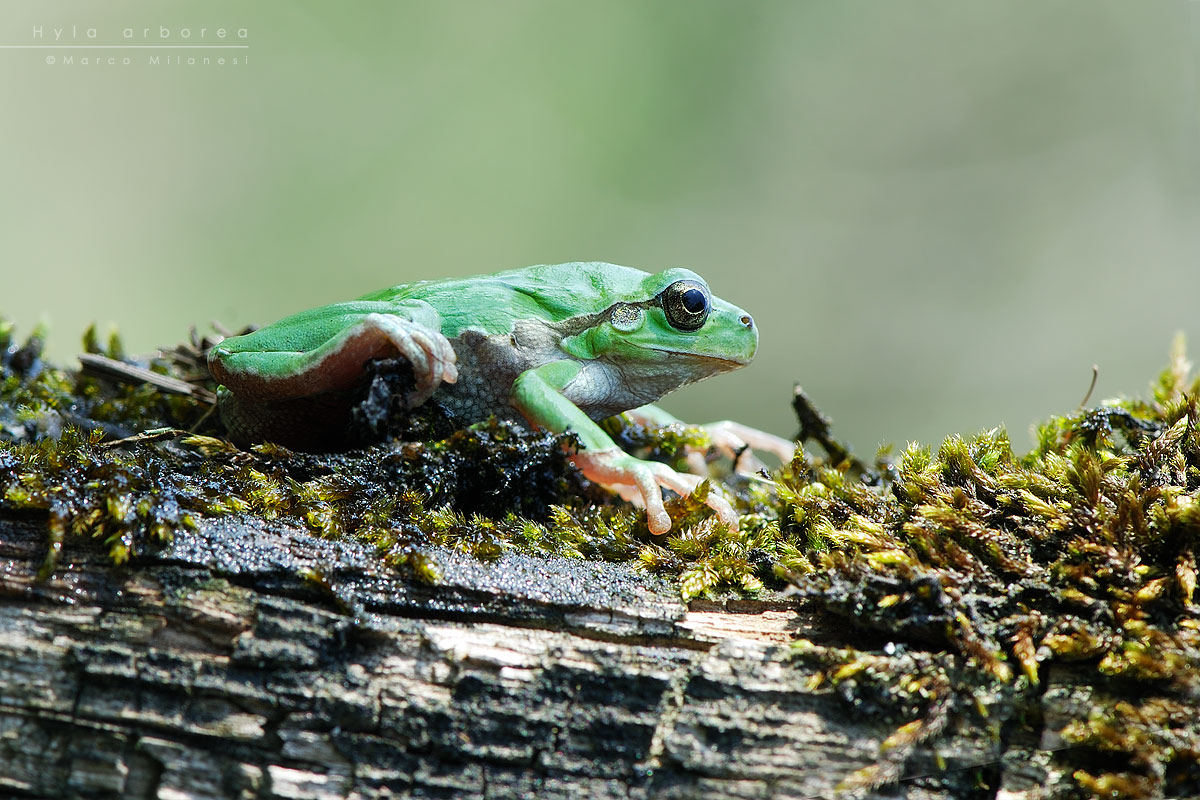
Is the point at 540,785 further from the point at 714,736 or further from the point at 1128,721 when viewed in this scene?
the point at 1128,721

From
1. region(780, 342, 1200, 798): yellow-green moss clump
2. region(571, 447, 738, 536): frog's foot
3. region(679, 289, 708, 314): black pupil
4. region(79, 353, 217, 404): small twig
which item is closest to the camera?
region(780, 342, 1200, 798): yellow-green moss clump

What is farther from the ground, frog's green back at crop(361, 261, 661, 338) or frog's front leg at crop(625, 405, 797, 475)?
frog's green back at crop(361, 261, 661, 338)

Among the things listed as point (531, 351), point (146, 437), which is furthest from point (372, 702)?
point (531, 351)

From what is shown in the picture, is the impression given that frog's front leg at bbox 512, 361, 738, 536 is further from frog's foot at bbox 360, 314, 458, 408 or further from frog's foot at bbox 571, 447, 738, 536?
frog's foot at bbox 360, 314, 458, 408

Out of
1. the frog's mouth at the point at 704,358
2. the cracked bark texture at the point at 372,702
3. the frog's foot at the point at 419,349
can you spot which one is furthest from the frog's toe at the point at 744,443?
the cracked bark texture at the point at 372,702

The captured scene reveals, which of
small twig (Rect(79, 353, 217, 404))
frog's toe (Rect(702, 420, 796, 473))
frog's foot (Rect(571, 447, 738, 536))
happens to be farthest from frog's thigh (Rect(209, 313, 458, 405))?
frog's toe (Rect(702, 420, 796, 473))

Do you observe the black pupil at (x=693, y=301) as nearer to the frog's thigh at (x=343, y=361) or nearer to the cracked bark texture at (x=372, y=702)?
the frog's thigh at (x=343, y=361)

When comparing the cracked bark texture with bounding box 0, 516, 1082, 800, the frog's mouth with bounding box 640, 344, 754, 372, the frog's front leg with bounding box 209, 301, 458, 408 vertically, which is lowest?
the cracked bark texture with bounding box 0, 516, 1082, 800

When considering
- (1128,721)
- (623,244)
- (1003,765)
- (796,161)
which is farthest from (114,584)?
(796,161)
